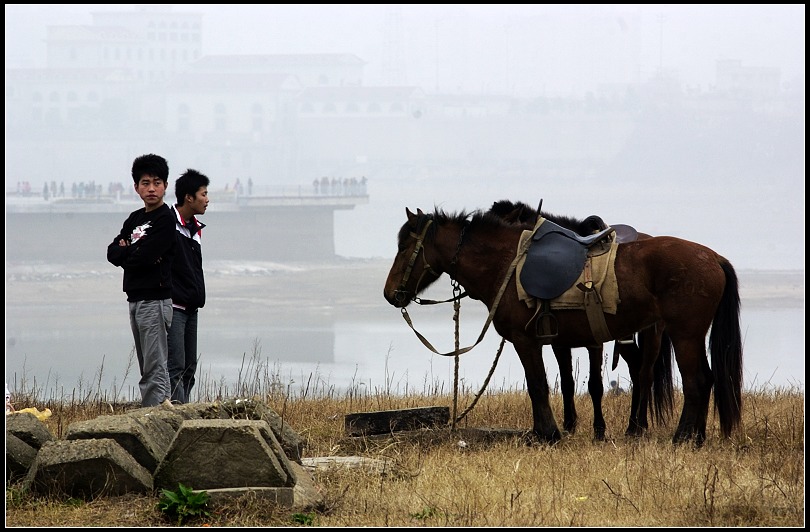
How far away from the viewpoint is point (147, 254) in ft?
21.4

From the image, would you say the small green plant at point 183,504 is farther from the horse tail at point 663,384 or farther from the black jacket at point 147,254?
the horse tail at point 663,384

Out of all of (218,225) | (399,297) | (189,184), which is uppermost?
(189,184)

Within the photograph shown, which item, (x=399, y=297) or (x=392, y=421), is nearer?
(x=392, y=421)

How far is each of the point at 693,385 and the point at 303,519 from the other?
116 inches

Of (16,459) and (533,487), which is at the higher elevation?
(16,459)

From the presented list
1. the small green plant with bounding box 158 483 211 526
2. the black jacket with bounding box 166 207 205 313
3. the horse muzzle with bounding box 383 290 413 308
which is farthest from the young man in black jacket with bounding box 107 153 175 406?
the horse muzzle with bounding box 383 290 413 308

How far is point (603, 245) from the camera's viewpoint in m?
7.15

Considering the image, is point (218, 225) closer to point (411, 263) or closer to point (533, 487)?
point (411, 263)

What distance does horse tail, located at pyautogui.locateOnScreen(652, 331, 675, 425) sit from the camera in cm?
783

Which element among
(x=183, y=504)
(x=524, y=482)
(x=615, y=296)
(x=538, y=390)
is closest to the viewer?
(x=183, y=504)

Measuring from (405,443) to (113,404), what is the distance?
3.06 m

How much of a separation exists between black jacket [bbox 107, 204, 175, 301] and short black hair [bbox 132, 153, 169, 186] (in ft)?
0.70

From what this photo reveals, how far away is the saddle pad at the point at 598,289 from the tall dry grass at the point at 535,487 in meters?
0.89

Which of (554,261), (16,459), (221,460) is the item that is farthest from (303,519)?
(554,261)
